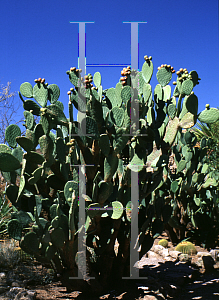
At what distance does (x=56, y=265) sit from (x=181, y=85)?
1.91 meters

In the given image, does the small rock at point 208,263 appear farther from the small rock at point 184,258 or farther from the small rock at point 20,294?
the small rock at point 20,294

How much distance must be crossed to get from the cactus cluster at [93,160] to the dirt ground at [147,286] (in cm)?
19

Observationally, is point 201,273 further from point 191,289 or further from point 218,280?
point 191,289

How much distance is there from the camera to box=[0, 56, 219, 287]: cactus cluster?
2334 millimetres

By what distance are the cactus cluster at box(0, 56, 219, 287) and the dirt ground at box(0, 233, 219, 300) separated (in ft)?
0.64

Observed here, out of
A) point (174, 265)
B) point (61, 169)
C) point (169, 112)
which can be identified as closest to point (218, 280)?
point (174, 265)

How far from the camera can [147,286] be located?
285 cm

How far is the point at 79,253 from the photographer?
2.50m

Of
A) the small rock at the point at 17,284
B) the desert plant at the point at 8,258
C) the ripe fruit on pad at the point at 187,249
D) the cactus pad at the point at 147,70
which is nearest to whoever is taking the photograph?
the cactus pad at the point at 147,70

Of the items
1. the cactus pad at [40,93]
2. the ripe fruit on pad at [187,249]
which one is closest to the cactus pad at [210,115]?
the cactus pad at [40,93]

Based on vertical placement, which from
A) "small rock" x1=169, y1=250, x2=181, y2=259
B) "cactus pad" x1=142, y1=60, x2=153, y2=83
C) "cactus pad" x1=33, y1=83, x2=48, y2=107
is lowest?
"small rock" x1=169, y1=250, x2=181, y2=259

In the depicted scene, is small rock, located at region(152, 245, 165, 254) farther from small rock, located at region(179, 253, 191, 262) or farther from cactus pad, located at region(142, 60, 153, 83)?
cactus pad, located at region(142, 60, 153, 83)

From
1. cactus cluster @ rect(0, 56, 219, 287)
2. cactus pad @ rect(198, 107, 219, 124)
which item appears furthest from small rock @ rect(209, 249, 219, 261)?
cactus pad @ rect(198, 107, 219, 124)

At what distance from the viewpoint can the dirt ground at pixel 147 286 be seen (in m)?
2.68
